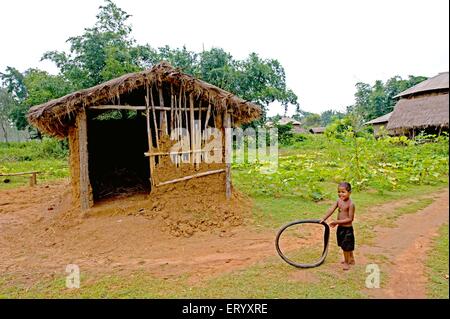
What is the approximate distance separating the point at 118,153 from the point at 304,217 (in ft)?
21.5

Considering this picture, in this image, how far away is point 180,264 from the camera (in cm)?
534

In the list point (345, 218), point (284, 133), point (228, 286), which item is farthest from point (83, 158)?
point (284, 133)

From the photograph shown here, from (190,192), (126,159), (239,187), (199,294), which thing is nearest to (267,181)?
(239,187)

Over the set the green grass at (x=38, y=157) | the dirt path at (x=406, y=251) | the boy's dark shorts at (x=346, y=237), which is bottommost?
the dirt path at (x=406, y=251)

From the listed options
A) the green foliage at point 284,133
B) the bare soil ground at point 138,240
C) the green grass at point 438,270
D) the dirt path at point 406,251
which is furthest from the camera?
the green foliage at point 284,133

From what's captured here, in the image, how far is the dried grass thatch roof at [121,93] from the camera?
6867 mm

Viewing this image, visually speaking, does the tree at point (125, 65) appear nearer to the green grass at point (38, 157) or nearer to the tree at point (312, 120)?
the green grass at point (38, 157)

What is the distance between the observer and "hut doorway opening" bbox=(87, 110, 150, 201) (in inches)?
413

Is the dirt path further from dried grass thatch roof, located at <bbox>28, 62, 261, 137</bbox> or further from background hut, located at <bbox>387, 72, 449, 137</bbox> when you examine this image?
background hut, located at <bbox>387, 72, 449, 137</bbox>

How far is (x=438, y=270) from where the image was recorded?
15.4 ft

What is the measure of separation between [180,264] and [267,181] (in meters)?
5.83

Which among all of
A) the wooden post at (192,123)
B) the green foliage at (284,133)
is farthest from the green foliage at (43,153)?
the wooden post at (192,123)

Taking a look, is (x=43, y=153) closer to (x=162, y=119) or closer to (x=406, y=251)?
(x=162, y=119)

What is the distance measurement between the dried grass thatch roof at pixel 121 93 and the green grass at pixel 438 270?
4.64m
